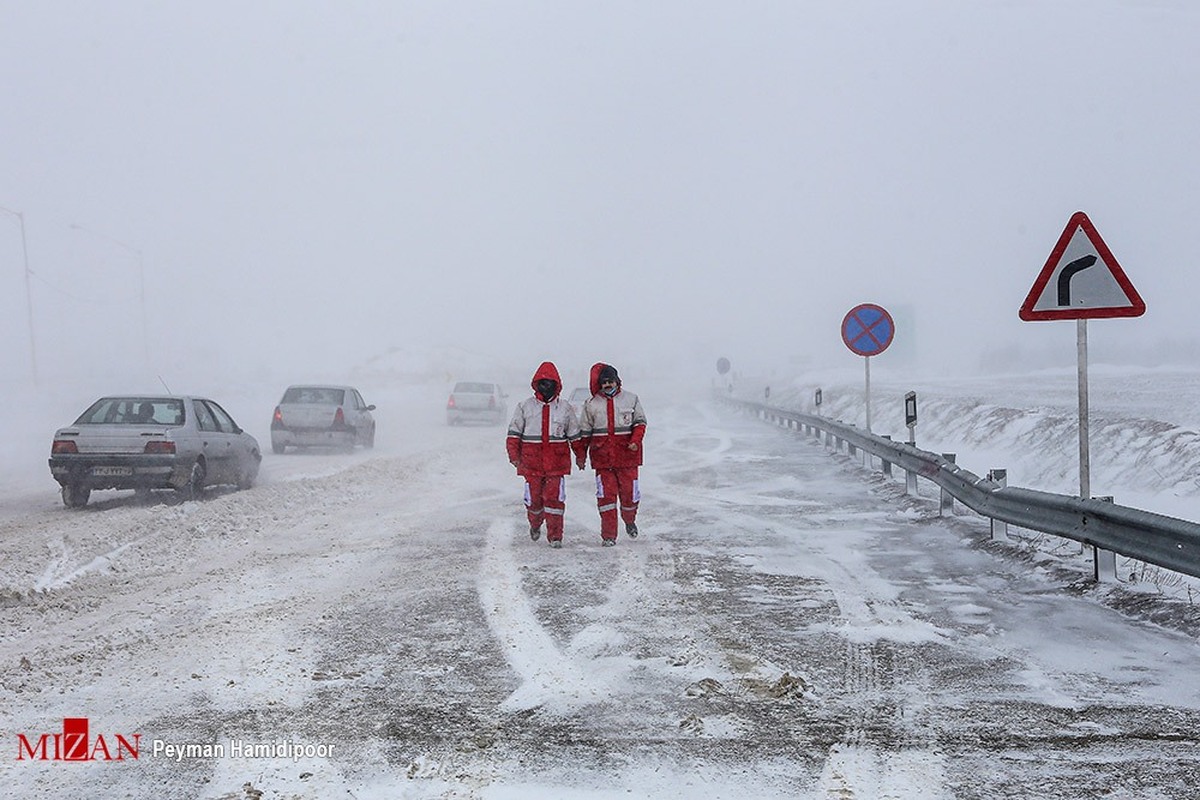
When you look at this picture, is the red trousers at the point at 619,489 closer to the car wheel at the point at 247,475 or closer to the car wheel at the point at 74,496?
the car wheel at the point at 74,496

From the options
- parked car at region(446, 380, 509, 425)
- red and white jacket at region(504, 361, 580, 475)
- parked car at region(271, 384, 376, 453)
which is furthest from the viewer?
parked car at region(446, 380, 509, 425)

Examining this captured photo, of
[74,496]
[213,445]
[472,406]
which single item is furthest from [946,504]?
[472,406]

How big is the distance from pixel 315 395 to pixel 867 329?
12467 millimetres

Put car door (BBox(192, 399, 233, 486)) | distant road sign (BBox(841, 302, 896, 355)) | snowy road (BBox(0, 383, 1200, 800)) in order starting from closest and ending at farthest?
snowy road (BBox(0, 383, 1200, 800)) → car door (BBox(192, 399, 233, 486)) → distant road sign (BBox(841, 302, 896, 355))

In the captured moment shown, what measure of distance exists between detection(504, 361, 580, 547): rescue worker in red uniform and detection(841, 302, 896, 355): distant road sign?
7.00 metres

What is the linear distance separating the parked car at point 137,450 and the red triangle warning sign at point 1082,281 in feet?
32.9

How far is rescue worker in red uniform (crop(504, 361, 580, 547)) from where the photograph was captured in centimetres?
964

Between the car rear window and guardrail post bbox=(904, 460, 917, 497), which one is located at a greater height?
the car rear window

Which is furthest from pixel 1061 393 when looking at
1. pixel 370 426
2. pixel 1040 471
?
pixel 370 426

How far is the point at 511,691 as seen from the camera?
4.95m

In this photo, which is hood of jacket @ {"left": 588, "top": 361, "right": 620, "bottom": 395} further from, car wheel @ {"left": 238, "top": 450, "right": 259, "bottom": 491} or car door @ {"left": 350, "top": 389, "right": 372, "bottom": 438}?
car door @ {"left": 350, "top": 389, "right": 372, "bottom": 438}

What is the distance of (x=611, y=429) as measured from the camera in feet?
32.3

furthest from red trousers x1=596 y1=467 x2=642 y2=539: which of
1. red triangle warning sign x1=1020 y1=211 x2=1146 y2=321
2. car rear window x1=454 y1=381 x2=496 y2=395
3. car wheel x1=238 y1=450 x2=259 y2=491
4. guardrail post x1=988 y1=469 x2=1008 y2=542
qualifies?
car rear window x1=454 y1=381 x2=496 y2=395

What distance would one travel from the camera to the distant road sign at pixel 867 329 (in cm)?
1544
